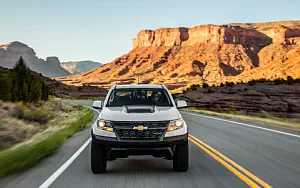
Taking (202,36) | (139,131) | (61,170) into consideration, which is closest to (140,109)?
(139,131)

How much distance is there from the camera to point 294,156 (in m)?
9.08

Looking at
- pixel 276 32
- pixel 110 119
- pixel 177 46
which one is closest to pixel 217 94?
pixel 110 119

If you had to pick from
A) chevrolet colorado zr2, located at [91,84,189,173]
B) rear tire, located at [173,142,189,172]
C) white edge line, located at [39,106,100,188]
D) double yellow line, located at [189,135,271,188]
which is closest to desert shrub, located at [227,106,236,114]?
double yellow line, located at [189,135,271,188]

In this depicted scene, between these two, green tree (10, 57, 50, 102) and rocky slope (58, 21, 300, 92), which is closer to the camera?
green tree (10, 57, 50, 102)

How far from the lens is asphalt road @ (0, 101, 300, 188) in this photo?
6.36 meters

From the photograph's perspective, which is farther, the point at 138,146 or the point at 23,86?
the point at 23,86

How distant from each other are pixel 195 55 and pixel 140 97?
140m

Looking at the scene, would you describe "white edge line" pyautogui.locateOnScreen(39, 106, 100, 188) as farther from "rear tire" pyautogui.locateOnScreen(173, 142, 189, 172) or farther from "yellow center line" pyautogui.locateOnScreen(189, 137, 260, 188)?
"yellow center line" pyautogui.locateOnScreen(189, 137, 260, 188)

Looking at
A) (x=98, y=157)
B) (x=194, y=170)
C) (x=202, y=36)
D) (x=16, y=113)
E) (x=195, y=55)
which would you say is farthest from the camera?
(x=202, y=36)

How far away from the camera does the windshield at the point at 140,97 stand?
838 cm

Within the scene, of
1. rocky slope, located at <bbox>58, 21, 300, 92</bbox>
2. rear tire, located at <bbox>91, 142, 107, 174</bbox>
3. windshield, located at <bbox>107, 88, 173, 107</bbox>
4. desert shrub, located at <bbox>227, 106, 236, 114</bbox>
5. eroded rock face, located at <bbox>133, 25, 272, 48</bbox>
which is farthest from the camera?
eroded rock face, located at <bbox>133, 25, 272, 48</bbox>

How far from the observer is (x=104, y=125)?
274 inches

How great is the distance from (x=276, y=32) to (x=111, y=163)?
604 ft

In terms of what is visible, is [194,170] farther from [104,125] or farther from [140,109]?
[104,125]
